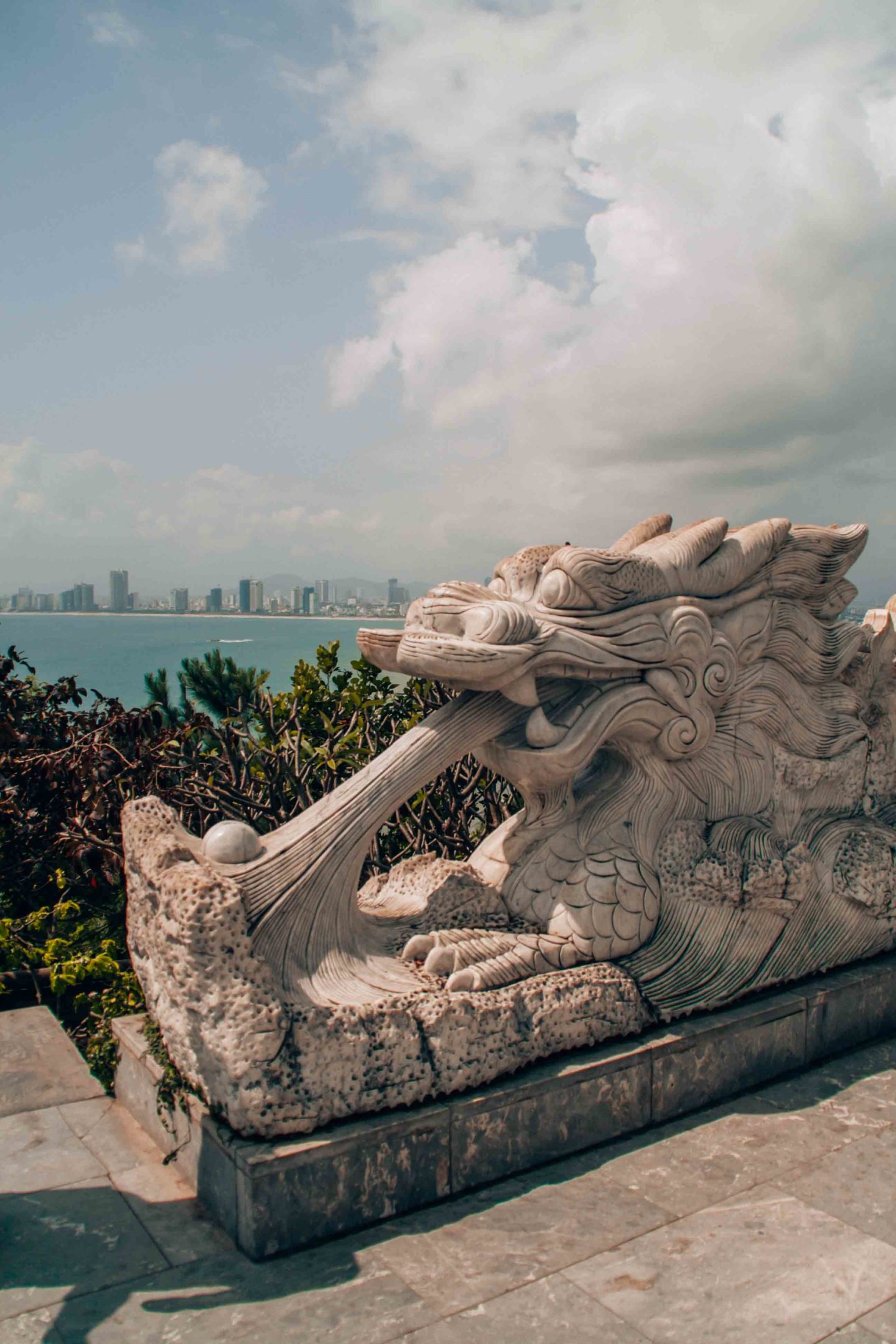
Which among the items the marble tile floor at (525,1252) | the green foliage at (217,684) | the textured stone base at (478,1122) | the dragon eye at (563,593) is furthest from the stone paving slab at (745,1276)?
the green foliage at (217,684)

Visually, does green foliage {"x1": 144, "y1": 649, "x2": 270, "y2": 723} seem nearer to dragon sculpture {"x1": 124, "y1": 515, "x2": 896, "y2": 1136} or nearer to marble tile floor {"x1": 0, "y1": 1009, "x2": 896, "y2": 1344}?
dragon sculpture {"x1": 124, "y1": 515, "x2": 896, "y2": 1136}

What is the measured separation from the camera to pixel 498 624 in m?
3.51

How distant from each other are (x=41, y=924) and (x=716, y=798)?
3281mm

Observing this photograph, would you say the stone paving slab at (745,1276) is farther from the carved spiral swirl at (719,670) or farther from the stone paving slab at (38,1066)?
the stone paving slab at (38,1066)

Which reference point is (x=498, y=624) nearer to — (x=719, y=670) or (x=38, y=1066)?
(x=719, y=670)

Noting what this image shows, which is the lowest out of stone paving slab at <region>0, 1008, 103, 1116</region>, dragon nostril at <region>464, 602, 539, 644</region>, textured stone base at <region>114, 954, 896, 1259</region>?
stone paving slab at <region>0, 1008, 103, 1116</region>

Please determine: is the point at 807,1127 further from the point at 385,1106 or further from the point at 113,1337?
the point at 113,1337

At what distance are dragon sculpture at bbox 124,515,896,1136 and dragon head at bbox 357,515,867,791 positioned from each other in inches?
0.4

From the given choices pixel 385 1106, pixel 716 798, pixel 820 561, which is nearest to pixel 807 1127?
pixel 716 798

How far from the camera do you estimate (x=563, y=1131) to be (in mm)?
3277

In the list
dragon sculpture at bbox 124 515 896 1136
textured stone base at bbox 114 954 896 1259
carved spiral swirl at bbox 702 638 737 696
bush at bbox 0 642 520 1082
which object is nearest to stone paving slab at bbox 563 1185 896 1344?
textured stone base at bbox 114 954 896 1259

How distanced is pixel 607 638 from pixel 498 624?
49 centimetres

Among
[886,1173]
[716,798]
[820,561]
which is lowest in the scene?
[886,1173]

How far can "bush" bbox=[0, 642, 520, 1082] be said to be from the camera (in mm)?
4855
